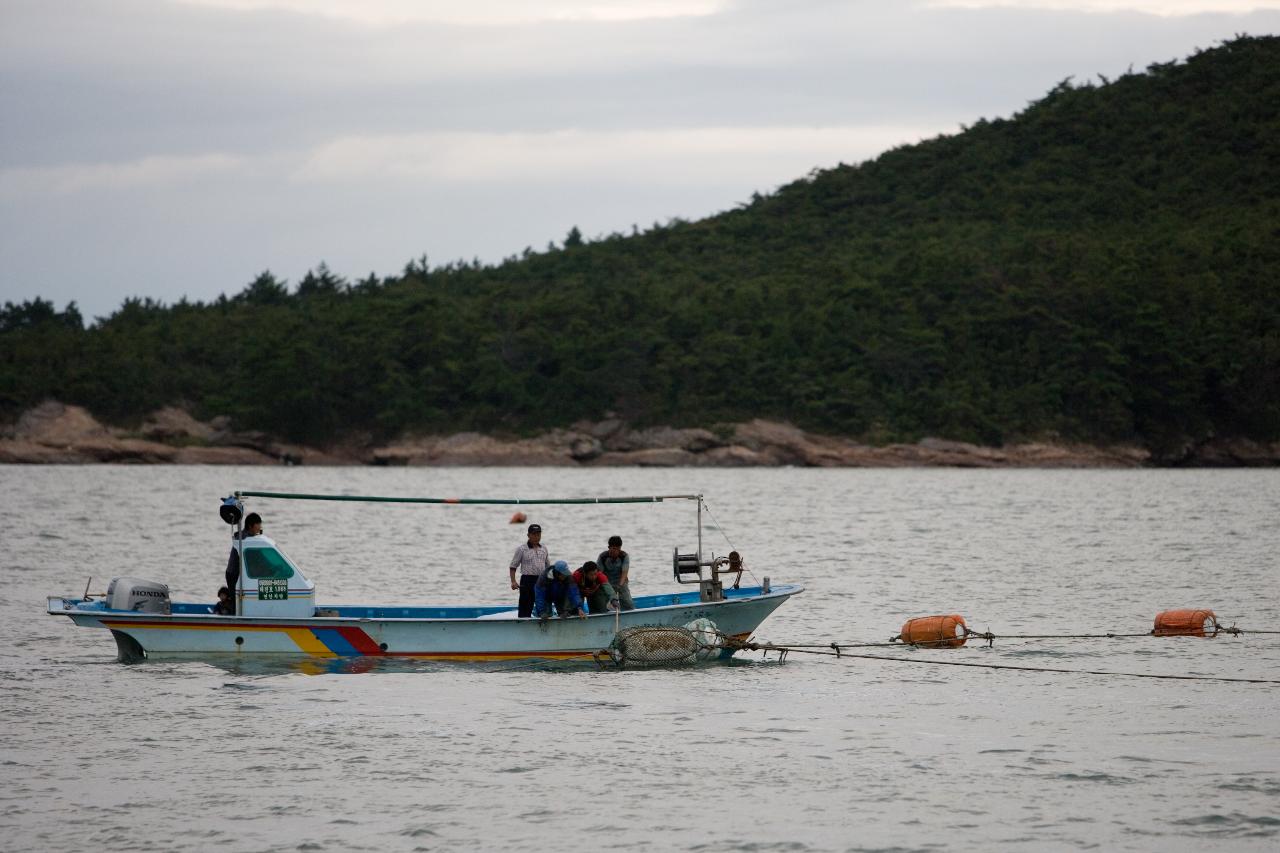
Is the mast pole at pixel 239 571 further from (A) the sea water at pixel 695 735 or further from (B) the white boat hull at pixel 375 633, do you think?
(A) the sea water at pixel 695 735

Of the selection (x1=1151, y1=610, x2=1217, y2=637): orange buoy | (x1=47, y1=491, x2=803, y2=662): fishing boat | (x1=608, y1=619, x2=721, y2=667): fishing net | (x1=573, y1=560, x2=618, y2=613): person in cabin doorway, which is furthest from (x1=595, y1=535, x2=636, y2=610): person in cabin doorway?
(x1=1151, y1=610, x2=1217, y2=637): orange buoy

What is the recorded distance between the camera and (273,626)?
2414 centimetres

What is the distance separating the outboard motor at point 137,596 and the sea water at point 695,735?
0.97 m

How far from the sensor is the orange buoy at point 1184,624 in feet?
91.5

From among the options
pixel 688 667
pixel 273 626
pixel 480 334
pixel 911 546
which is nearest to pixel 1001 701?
pixel 688 667

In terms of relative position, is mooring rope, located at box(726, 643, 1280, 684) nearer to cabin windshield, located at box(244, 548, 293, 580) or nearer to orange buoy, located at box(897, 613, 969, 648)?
orange buoy, located at box(897, 613, 969, 648)

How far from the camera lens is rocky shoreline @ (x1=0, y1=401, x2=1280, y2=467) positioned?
10512 cm

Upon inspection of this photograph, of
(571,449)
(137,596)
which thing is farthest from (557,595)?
(571,449)

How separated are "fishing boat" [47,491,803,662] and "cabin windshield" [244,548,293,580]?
0.05ft

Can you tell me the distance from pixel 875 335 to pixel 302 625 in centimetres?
9035

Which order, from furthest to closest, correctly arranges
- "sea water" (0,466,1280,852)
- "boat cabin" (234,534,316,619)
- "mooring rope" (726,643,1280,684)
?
"boat cabin" (234,534,316,619)
"mooring rope" (726,643,1280,684)
"sea water" (0,466,1280,852)

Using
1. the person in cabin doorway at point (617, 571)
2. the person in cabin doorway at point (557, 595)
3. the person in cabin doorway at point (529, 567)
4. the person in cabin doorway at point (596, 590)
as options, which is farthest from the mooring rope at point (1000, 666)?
the person in cabin doorway at point (529, 567)

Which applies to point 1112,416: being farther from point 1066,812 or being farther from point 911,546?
point 1066,812

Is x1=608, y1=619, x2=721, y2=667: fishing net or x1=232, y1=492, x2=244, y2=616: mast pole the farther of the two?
x1=608, y1=619, x2=721, y2=667: fishing net
